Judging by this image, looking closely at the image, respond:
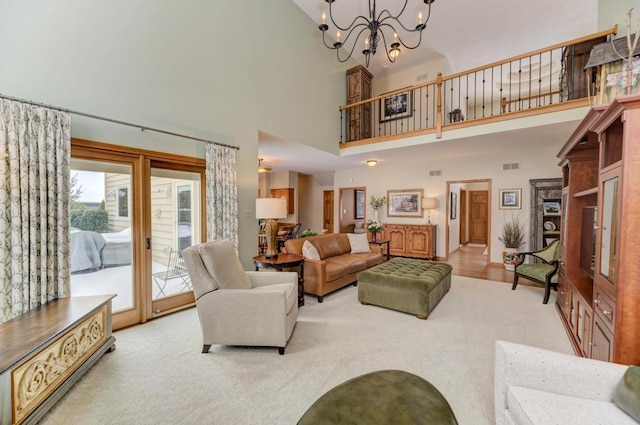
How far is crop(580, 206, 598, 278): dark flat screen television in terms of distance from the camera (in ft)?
9.15

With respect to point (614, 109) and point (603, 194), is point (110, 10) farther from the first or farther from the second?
point (603, 194)

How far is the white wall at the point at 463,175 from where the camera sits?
574 centimetres

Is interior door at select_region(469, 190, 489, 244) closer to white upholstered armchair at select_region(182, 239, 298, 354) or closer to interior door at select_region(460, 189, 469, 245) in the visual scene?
interior door at select_region(460, 189, 469, 245)

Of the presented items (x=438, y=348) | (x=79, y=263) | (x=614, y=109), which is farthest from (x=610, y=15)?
(x=79, y=263)

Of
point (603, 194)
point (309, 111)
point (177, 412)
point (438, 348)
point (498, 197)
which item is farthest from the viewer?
point (498, 197)

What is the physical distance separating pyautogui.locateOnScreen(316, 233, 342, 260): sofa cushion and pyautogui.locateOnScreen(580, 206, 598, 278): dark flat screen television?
11.0 ft

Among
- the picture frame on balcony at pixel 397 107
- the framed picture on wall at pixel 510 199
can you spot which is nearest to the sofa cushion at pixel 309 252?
the picture frame on balcony at pixel 397 107

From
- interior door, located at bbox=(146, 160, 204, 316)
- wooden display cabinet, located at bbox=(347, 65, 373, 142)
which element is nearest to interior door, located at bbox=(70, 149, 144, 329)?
interior door, located at bbox=(146, 160, 204, 316)

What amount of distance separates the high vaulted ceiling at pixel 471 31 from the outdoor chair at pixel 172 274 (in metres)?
2.42

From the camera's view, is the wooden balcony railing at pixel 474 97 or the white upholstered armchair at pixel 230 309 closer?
the white upholstered armchair at pixel 230 309

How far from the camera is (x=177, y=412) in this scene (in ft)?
5.75

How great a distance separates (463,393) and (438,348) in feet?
2.11

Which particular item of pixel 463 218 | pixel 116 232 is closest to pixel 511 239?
pixel 463 218

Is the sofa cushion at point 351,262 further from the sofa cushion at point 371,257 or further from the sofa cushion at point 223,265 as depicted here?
the sofa cushion at point 223,265
